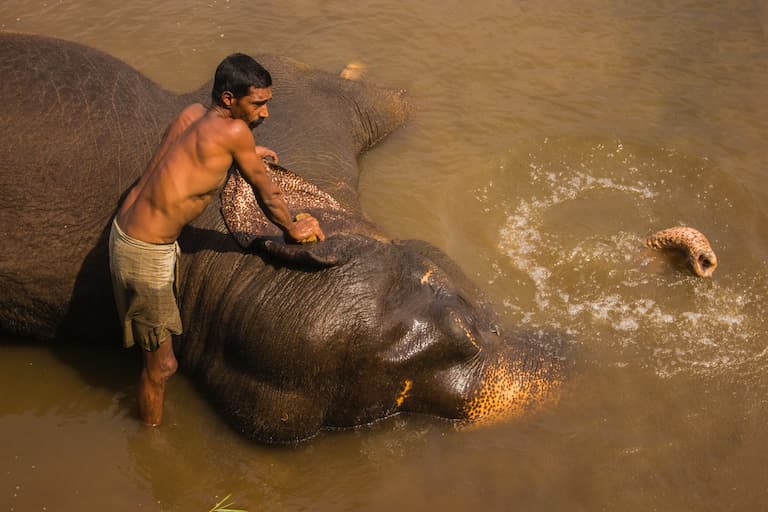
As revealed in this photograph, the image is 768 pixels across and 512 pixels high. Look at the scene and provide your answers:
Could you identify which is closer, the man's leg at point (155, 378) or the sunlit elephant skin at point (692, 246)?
the man's leg at point (155, 378)

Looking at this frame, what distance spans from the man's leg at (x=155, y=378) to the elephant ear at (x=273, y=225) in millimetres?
656

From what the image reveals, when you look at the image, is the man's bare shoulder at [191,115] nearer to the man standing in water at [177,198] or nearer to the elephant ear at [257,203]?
the man standing in water at [177,198]

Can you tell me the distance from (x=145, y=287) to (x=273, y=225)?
677 millimetres

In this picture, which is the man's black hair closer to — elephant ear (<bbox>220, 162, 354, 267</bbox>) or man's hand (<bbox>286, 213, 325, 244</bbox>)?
elephant ear (<bbox>220, 162, 354, 267</bbox>)

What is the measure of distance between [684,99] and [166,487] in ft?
16.4

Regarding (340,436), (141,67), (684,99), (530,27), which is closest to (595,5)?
(530,27)

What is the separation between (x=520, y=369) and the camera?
12.9 feet

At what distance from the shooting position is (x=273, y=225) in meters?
3.72

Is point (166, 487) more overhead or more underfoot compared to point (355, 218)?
more underfoot

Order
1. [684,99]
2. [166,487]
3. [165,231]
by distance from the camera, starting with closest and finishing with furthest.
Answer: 1. [165,231]
2. [166,487]
3. [684,99]

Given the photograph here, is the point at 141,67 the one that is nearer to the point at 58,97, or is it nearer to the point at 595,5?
the point at 58,97

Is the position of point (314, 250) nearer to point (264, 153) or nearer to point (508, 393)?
point (264, 153)

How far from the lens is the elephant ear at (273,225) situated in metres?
3.49

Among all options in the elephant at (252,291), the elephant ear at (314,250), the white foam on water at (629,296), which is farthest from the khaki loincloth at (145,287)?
the white foam on water at (629,296)
